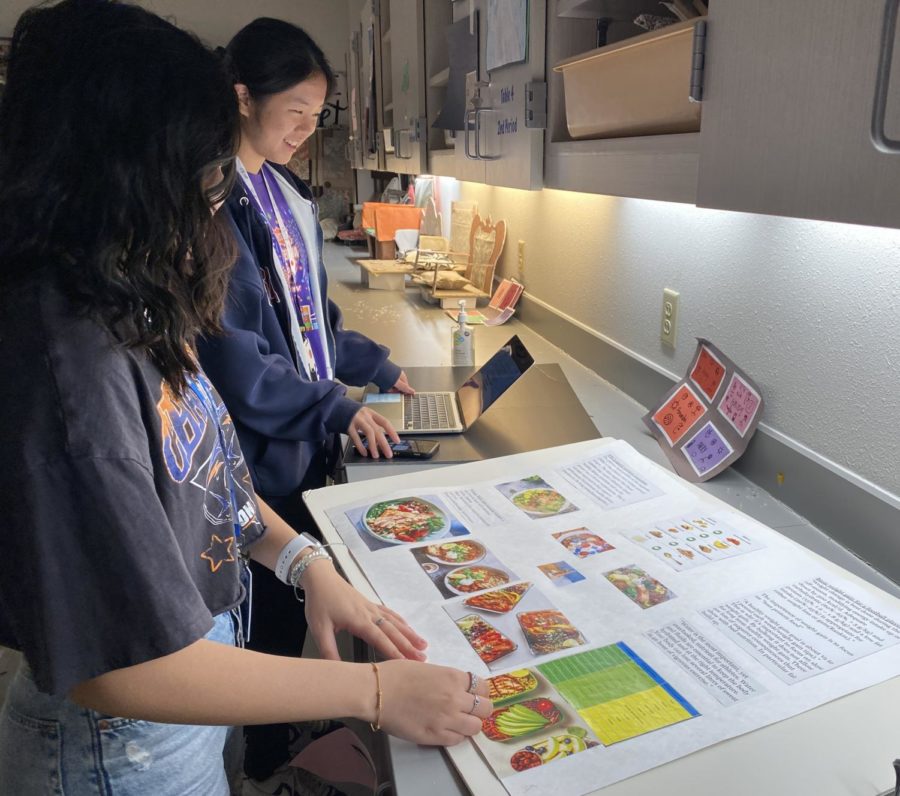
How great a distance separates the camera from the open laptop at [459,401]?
130 centimetres

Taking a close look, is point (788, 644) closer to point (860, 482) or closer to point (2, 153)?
point (860, 482)

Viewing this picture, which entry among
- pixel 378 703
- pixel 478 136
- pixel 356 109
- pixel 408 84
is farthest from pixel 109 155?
pixel 356 109

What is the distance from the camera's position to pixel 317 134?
521 centimetres

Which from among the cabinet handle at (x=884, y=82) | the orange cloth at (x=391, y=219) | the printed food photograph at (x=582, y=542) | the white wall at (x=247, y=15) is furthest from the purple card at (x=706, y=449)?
the white wall at (x=247, y=15)

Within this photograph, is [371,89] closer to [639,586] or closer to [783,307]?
[783,307]

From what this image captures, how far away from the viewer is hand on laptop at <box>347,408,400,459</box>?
119 cm

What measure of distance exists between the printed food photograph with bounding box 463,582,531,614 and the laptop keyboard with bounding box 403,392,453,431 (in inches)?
21.6

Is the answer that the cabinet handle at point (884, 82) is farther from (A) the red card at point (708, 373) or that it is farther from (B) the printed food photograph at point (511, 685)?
(A) the red card at point (708, 373)

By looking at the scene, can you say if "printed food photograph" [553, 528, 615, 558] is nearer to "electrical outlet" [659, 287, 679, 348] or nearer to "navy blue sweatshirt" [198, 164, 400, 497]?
"navy blue sweatshirt" [198, 164, 400, 497]

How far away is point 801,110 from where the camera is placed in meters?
0.63

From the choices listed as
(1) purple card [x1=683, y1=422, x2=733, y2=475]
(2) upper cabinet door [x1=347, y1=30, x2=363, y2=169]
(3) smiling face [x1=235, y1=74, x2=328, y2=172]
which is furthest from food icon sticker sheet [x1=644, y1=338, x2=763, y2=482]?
(2) upper cabinet door [x1=347, y1=30, x2=363, y2=169]

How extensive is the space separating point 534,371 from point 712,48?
99 cm

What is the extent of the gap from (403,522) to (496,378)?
45 cm

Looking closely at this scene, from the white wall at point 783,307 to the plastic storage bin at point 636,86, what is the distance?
0.26m
